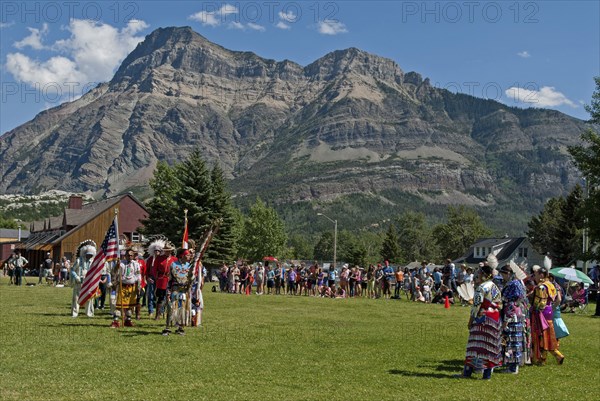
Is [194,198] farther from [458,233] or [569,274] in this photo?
[458,233]

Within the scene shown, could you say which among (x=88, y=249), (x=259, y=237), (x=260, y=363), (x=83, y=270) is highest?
(x=259, y=237)

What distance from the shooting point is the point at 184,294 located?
52.9 feet

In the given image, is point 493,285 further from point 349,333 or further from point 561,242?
point 561,242

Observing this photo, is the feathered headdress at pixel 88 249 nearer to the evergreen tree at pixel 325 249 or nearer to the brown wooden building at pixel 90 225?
the brown wooden building at pixel 90 225

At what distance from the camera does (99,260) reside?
1917 centimetres

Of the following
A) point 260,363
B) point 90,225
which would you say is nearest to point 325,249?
point 90,225

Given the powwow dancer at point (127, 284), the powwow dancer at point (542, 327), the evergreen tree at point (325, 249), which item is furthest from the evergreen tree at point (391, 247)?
the powwow dancer at point (542, 327)

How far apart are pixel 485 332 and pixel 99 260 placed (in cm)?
1126

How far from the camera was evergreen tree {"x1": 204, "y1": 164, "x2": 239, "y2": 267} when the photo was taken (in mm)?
62688

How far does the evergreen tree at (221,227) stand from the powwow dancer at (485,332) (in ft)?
167

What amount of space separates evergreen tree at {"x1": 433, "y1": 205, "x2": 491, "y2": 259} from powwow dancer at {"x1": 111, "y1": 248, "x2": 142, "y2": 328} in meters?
114

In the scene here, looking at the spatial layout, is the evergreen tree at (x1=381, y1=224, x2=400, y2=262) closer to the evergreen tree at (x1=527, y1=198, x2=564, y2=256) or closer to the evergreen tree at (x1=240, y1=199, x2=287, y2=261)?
the evergreen tree at (x1=240, y1=199, x2=287, y2=261)

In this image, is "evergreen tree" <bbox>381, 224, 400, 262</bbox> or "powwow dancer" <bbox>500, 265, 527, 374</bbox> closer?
"powwow dancer" <bbox>500, 265, 527, 374</bbox>

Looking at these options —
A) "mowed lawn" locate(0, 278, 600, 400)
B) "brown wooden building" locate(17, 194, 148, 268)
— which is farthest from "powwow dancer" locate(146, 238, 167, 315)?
"brown wooden building" locate(17, 194, 148, 268)
